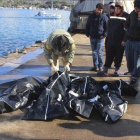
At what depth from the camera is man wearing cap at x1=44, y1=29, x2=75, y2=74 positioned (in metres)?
4.97

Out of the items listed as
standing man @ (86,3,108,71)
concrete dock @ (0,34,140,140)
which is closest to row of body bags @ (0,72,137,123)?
concrete dock @ (0,34,140,140)

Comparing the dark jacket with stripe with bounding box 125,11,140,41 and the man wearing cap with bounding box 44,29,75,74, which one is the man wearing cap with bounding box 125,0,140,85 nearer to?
the dark jacket with stripe with bounding box 125,11,140,41

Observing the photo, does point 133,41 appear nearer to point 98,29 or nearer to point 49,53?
point 98,29

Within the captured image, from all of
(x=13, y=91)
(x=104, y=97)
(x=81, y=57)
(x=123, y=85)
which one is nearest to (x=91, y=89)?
(x=104, y=97)

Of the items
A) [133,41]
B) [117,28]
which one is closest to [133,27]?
[133,41]

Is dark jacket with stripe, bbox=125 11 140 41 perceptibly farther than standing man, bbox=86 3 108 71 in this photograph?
No

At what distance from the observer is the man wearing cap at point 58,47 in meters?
4.97

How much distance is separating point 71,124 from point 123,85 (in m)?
1.56

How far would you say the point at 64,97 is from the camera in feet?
14.0

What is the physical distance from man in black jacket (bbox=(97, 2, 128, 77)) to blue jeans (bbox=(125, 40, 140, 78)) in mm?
287

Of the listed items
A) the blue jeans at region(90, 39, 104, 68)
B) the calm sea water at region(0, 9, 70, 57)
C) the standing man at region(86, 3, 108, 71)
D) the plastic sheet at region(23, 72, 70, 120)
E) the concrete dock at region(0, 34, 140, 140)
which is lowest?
the calm sea water at region(0, 9, 70, 57)

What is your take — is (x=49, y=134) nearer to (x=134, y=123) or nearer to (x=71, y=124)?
(x=71, y=124)

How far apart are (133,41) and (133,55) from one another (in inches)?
13.1

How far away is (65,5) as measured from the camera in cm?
16412
